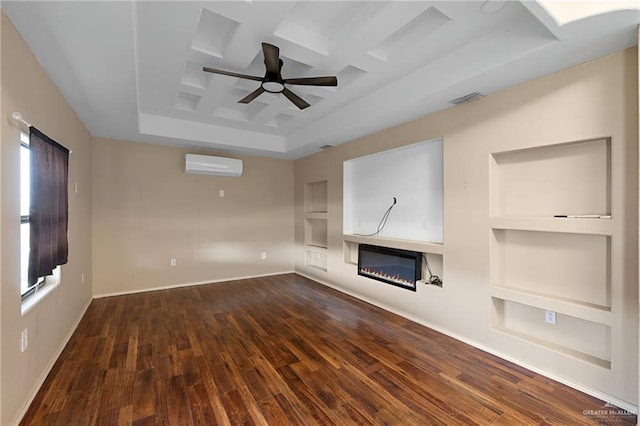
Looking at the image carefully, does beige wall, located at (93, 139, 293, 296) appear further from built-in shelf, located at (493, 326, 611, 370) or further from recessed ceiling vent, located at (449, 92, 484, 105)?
built-in shelf, located at (493, 326, 611, 370)

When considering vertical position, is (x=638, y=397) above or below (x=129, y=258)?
below

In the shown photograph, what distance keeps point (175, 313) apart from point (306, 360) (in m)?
2.09

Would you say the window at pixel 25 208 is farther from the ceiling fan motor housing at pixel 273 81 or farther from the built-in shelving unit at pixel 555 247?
the built-in shelving unit at pixel 555 247

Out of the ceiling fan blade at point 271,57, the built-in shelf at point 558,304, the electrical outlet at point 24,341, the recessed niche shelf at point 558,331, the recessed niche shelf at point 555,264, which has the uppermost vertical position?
the ceiling fan blade at point 271,57

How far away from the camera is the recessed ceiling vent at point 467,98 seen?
2664 mm

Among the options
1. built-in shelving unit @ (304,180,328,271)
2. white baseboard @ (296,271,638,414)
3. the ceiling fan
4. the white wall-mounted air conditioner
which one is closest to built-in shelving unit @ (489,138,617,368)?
white baseboard @ (296,271,638,414)

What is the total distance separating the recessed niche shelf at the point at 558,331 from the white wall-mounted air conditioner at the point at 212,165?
434 cm

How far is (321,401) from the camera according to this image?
195cm

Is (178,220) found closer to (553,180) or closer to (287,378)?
(287,378)

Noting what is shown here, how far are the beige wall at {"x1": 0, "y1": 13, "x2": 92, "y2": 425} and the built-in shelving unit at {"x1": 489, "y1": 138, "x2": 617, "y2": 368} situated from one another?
3.61 metres

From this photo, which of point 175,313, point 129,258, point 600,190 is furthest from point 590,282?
point 129,258

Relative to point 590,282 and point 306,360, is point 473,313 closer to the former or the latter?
point 590,282

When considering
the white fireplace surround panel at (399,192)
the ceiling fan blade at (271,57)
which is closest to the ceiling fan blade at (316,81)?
the ceiling fan blade at (271,57)

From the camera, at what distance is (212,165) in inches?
190
